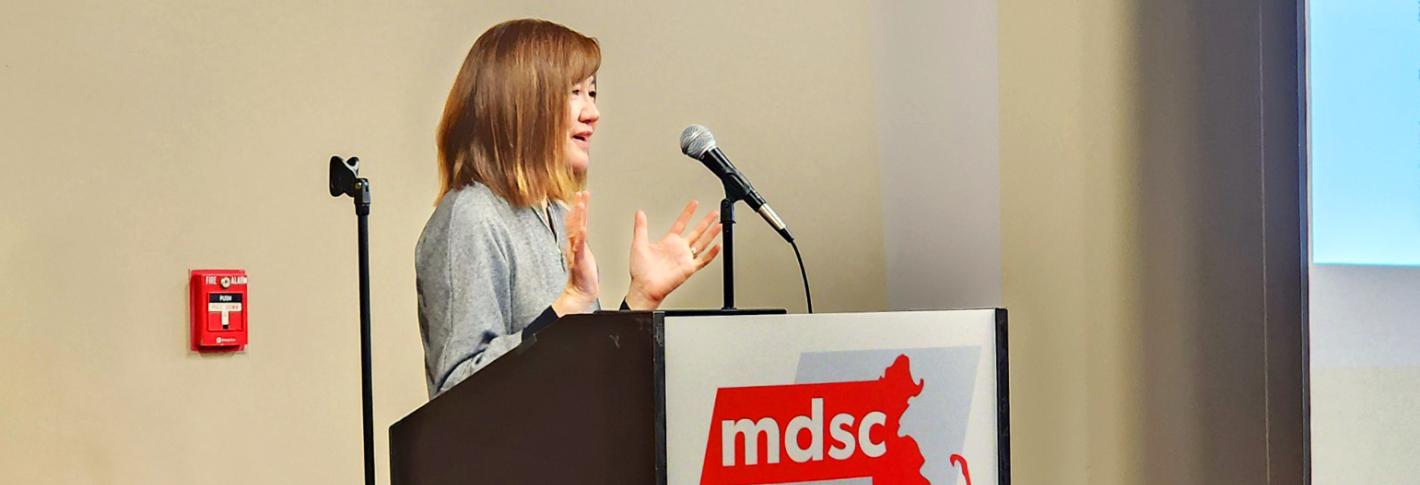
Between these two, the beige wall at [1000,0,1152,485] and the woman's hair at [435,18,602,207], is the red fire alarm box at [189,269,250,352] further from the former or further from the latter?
the beige wall at [1000,0,1152,485]

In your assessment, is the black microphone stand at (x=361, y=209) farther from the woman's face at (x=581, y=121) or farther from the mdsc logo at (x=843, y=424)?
the mdsc logo at (x=843, y=424)

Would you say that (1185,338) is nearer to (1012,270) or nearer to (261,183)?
(1012,270)

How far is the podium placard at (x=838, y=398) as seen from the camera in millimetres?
1521

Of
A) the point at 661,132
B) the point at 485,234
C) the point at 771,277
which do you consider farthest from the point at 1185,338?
the point at 485,234

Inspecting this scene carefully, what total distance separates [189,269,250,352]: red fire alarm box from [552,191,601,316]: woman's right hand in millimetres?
561

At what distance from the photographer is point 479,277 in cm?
233

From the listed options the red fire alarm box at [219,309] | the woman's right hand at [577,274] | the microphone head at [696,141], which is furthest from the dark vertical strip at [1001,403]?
the red fire alarm box at [219,309]

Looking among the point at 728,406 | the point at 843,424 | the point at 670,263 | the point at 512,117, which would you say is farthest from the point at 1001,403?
the point at 512,117

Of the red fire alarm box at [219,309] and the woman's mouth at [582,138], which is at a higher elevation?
the woman's mouth at [582,138]

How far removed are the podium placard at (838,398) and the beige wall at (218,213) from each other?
111 centimetres

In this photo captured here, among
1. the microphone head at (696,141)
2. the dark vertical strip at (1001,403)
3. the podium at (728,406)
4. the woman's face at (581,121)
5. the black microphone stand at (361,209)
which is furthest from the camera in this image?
the woman's face at (581,121)

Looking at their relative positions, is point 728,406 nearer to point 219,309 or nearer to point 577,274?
point 577,274

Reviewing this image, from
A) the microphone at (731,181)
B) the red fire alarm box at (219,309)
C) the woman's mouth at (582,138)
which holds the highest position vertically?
the woman's mouth at (582,138)

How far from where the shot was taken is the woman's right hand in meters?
2.45
